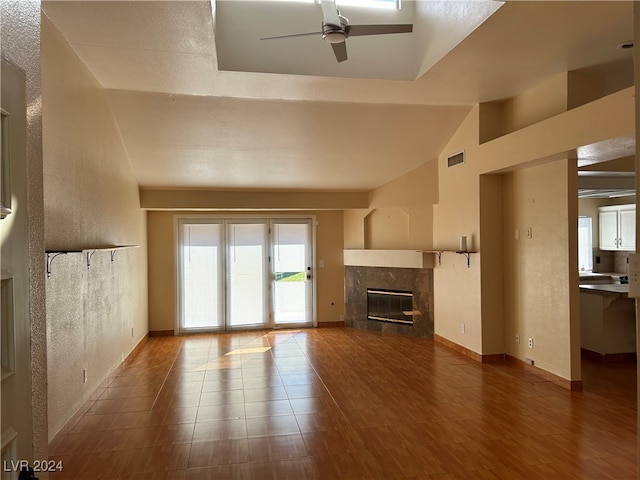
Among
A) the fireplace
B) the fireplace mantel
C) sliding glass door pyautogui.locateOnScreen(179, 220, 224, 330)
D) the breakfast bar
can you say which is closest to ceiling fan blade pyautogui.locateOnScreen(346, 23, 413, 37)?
the fireplace mantel

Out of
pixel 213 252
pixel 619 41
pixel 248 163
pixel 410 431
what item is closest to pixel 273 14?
pixel 248 163

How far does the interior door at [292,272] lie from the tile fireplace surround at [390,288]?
29.4 inches

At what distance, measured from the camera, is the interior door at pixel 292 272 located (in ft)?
26.0

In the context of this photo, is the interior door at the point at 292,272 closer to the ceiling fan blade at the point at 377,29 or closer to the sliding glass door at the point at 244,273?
the sliding glass door at the point at 244,273

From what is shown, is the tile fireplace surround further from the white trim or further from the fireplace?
the white trim

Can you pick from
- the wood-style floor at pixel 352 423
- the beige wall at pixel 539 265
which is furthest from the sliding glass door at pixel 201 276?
the beige wall at pixel 539 265

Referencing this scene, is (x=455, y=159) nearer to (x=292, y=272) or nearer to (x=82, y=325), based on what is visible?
(x=292, y=272)

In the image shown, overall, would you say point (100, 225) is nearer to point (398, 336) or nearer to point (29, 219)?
point (29, 219)

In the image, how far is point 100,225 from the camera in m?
4.35

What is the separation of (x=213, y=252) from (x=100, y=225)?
3.39m

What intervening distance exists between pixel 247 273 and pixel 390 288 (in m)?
2.57

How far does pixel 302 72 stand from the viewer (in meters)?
3.95

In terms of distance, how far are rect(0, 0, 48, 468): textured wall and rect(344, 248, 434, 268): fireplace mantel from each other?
551 cm

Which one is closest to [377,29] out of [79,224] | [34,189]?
[34,189]
